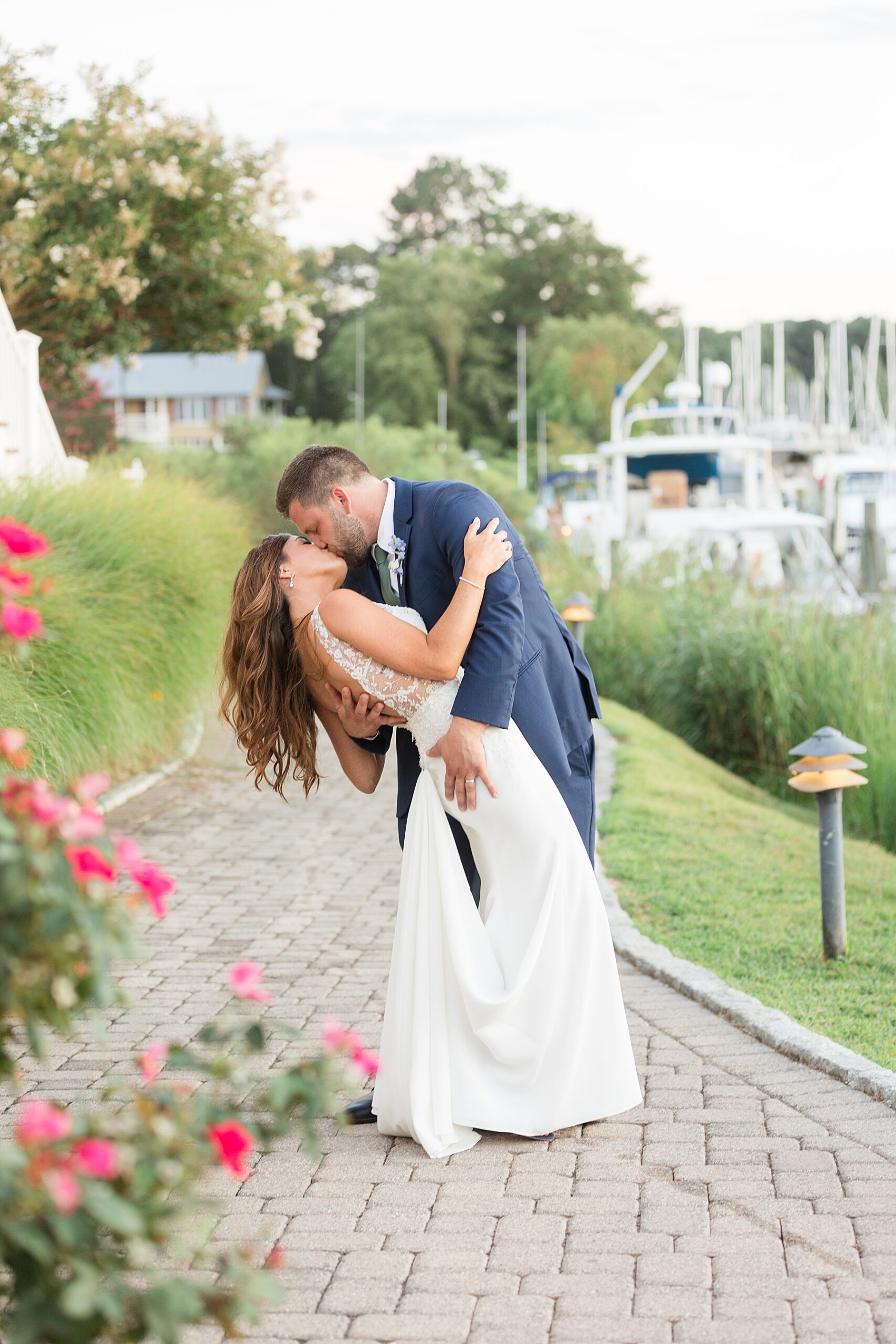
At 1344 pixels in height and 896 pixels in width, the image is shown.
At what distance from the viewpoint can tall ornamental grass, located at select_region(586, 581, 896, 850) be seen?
10.1 m

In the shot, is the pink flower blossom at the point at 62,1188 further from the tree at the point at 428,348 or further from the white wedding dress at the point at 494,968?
the tree at the point at 428,348

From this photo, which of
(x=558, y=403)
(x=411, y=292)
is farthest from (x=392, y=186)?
(x=558, y=403)

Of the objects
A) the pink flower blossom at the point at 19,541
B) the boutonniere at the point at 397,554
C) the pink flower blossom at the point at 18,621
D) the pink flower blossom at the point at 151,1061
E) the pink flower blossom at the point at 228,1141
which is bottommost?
the pink flower blossom at the point at 228,1141

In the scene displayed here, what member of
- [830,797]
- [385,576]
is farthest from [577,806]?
[830,797]

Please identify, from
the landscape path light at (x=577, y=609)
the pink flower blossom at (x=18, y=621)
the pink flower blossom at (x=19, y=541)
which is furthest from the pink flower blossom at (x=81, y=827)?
the landscape path light at (x=577, y=609)

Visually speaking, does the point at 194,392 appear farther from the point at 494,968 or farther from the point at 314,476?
the point at 494,968

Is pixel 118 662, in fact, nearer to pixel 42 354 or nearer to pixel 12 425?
pixel 12 425

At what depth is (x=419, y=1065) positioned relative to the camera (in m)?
3.93

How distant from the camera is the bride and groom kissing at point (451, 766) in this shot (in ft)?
12.9

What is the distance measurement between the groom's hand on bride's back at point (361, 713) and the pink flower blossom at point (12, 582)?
2.09m

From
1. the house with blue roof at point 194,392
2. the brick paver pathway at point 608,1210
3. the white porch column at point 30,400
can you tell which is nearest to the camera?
the brick paver pathway at point 608,1210

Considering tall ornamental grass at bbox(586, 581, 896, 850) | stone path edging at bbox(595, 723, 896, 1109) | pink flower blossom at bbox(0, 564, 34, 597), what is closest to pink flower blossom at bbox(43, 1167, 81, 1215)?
pink flower blossom at bbox(0, 564, 34, 597)

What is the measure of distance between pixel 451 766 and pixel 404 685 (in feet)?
0.87

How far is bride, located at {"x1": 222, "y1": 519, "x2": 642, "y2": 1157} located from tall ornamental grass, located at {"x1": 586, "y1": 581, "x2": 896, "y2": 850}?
6.18 m
